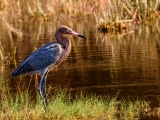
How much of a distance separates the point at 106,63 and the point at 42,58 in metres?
5.63

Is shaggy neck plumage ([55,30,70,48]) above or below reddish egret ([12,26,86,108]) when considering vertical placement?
above

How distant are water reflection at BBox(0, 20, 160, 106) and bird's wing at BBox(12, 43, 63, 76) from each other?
1.77 m

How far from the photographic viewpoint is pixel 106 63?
16516mm

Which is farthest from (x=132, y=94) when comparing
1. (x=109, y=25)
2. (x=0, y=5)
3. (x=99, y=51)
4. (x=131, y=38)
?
(x=0, y=5)

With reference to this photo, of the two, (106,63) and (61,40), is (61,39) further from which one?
(106,63)

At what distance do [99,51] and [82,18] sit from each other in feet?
42.5

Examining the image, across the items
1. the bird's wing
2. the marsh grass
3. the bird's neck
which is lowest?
the marsh grass

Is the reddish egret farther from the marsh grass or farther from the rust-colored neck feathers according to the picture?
the marsh grass

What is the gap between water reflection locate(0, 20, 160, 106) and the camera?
43.8ft

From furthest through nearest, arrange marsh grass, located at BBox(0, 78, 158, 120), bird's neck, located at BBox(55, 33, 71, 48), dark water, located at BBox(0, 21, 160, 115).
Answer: dark water, located at BBox(0, 21, 160, 115)
bird's neck, located at BBox(55, 33, 71, 48)
marsh grass, located at BBox(0, 78, 158, 120)

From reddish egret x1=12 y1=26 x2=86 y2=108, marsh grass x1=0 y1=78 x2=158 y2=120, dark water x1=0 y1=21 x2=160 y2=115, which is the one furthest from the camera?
dark water x1=0 y1=21 x2=160 y2=115

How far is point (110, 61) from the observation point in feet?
55.1

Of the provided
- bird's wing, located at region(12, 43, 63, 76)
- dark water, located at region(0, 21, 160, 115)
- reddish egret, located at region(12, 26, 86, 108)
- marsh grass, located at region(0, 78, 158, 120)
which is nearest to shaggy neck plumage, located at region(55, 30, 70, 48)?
reddish egret, located at region(12, 26, 86, 108)

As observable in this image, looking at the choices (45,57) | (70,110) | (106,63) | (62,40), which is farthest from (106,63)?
(70,110)
